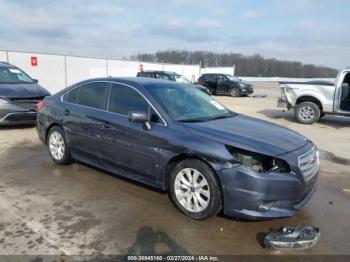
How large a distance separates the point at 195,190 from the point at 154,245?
2.79ft

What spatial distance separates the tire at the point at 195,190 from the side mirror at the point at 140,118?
2.23 ft

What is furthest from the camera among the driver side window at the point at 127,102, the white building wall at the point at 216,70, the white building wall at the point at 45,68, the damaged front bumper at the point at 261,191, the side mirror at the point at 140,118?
the white building wall at the point at 216,70

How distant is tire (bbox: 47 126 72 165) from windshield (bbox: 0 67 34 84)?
4.97m

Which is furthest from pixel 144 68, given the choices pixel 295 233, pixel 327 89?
pixel 295 233

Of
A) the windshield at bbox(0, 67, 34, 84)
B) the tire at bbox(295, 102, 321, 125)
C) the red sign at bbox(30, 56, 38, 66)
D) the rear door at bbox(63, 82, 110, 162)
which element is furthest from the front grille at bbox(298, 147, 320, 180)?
the red sign at bbox(30, 56, 38, 66)

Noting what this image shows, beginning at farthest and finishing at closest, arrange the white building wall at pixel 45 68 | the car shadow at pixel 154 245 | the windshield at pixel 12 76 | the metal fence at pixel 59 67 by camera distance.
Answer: the metal fence at pixel 59 67
the white building wall at pixel 45 68
the windshield at pixel 12 76
the car shadow at pixel 154 245

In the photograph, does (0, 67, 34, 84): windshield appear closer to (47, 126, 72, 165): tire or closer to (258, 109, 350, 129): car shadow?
(47, 126, 72, 165): tire

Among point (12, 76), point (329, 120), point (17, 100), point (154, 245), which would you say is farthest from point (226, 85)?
point (154, 245)

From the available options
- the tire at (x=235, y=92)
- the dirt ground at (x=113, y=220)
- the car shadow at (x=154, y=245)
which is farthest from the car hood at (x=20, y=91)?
the tire at (x=235, y=92)

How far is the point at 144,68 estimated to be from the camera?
30375 millimetres

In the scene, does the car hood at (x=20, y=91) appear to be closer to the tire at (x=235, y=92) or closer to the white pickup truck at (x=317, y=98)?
the white pickup truck at (x=317, y=98)

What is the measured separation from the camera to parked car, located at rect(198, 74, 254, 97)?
25641 mm

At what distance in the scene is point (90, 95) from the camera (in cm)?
560

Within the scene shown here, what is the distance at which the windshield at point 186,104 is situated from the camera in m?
4.62
